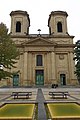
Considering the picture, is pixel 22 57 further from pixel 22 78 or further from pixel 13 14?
pixel 13 14

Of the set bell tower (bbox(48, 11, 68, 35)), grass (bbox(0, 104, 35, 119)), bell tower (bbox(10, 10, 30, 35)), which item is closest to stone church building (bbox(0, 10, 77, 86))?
bell tower (bbox(10, 10, 30, 35))

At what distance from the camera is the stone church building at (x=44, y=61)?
40931mm

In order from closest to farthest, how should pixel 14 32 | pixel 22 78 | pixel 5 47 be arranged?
1. pixel 5 47
2. pixel 22 78
3. pixel 14 32

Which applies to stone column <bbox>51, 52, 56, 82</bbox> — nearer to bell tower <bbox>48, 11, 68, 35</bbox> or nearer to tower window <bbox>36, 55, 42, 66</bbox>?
tower window <bbox>36, 55, 42, 66</bbox>

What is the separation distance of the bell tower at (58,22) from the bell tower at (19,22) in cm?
680

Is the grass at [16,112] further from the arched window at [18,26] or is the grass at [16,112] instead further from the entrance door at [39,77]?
the arched window at [18,26]

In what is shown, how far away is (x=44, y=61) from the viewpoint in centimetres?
4234

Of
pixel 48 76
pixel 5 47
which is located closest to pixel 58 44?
pixel 48 76

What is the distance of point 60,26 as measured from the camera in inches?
1827

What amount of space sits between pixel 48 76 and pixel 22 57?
7810 mm

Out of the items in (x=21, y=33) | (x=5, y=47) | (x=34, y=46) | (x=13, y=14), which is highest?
(x=13, y=14)

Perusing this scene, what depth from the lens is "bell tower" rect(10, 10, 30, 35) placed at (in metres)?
45.2

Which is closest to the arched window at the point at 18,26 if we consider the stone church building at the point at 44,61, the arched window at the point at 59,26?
the stone church building at the point at 44,61

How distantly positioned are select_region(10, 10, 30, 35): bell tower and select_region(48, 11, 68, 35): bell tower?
6.80 metres
